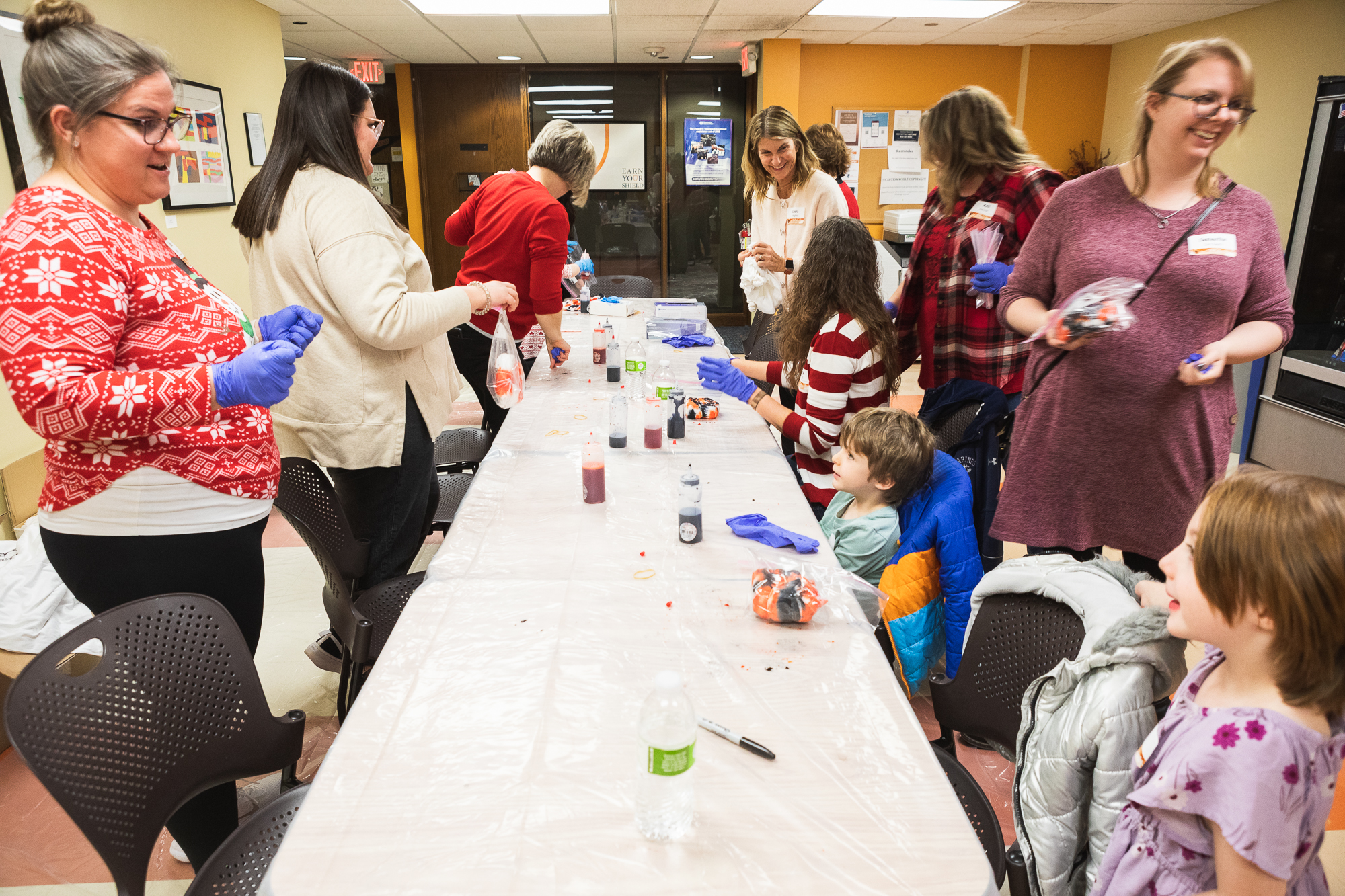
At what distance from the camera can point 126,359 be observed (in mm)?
1354

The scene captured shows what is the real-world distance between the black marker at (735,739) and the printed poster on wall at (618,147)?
7.71 m

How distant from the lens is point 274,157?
1.88 meters

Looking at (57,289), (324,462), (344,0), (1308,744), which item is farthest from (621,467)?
(344,0)

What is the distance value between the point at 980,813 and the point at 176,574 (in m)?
1.52

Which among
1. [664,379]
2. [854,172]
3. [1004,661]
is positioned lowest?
[1004,661]

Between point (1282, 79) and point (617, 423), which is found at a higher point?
point (1282, 79)

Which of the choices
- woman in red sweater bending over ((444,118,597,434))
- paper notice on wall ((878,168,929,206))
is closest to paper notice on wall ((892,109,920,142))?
paper notice on wall ((878,168,929,206))

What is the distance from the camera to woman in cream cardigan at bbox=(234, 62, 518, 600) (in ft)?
6.07

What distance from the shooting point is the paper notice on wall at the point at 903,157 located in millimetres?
7352

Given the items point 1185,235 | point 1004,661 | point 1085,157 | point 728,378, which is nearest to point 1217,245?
point 1185,235

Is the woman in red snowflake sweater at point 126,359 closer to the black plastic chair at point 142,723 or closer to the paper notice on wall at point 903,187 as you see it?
the black plastic chair at point 142,723

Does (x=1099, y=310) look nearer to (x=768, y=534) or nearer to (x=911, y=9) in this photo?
(x=768, y=534)

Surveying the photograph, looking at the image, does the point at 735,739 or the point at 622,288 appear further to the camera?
the point at 622,288

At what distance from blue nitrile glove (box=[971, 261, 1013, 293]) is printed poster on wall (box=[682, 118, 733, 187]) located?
6412 millimetres
